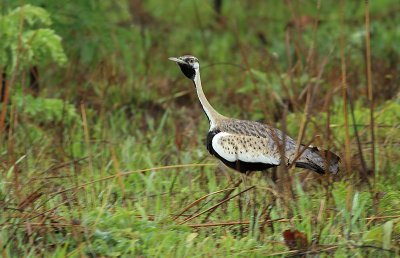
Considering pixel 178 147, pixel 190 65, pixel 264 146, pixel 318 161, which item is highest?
pixel 190 65

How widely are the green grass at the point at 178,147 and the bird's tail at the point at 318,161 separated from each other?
0.06m

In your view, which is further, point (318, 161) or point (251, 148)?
point (251, 148)

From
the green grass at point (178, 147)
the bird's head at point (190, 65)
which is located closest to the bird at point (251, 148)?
the bird's head at point (190, 65)

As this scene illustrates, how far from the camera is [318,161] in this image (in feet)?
15.0

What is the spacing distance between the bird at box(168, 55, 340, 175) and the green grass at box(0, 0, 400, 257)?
4.4 inches

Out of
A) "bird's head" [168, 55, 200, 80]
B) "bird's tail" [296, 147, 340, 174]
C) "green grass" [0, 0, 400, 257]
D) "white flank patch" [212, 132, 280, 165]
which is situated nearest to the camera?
"green grass" [0, 0, 400, 257]

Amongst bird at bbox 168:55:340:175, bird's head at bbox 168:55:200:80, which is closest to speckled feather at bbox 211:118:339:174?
bird at bbox 168:55:340:175

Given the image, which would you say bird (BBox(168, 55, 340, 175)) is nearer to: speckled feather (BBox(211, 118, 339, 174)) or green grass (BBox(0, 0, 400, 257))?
speckled feather (BBox(211, 118, 339, 174))

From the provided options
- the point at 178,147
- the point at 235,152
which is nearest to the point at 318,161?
the point at 235,152

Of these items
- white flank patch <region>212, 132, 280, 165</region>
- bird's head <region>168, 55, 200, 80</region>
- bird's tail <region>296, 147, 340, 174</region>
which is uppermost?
bird's head <region>168, 55, 200, 80</region>

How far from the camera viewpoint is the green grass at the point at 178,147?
396 centimetres

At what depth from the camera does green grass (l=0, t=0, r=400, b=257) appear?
3965mm

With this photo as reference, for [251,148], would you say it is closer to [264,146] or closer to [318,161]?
[264,146]

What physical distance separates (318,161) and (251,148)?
369 mm
